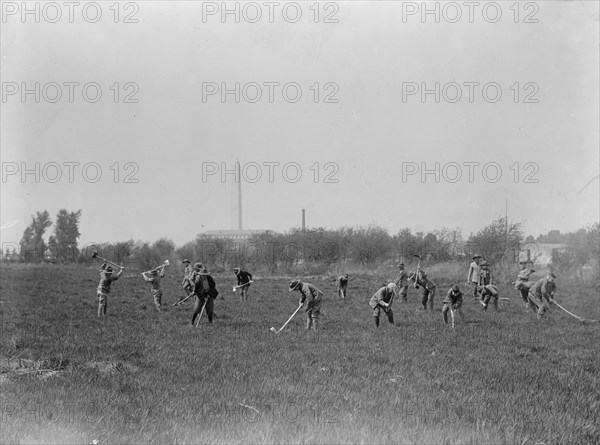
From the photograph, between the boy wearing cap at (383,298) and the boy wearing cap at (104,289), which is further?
the boy wearing cap at (104,289)

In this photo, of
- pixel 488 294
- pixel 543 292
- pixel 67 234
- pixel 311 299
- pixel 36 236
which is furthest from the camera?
pixel 36 236

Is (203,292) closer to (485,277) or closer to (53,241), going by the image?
(485,277)

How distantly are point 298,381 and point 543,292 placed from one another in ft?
37.5

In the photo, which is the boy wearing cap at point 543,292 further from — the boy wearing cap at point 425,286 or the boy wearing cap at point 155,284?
the boy wearing cap at point 155,284

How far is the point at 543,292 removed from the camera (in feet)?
61.4

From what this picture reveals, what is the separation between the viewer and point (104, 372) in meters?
10.4

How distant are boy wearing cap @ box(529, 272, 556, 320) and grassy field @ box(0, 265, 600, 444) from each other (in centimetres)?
62

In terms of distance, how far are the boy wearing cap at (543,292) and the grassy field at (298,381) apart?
619mm

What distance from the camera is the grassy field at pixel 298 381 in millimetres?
7121

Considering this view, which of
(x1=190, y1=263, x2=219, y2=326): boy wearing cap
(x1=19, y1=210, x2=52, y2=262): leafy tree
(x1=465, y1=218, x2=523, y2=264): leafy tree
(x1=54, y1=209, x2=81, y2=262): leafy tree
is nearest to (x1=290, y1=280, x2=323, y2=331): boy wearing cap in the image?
(x1=190, y1=263, x2=219, y2=326): boy wearing cap

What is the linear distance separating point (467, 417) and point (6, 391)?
6.06 meters

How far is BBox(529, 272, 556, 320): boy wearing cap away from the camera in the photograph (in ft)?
60.6

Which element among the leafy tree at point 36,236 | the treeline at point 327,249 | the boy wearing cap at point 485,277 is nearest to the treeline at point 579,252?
the treeline at point 327,249

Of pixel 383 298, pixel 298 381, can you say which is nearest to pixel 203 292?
pixel 383 298
